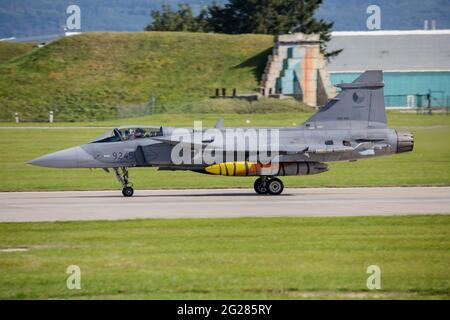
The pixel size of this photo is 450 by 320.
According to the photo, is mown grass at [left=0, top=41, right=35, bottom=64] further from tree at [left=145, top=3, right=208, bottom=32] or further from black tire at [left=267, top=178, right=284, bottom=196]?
black tire at [left=267, top=178, right=284, bottom=196]

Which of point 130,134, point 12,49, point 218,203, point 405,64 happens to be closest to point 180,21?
point 12,49

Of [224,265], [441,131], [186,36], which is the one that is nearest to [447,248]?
[224,265]

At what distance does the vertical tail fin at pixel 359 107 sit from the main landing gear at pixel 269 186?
2151 millimetres

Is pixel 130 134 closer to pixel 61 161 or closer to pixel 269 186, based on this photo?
pixel 61 161

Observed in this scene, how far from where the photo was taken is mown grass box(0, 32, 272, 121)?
232ft

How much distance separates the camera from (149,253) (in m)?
16.7

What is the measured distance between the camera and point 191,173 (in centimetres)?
3678

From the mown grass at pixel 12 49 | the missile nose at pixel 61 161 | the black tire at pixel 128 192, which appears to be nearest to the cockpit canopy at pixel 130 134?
the missile nose at pixel 61 161

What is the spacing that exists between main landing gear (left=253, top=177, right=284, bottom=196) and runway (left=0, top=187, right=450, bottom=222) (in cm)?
29

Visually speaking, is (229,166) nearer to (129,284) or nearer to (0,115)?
(129,284)

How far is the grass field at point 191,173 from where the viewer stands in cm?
3167

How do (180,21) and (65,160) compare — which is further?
(180,21)

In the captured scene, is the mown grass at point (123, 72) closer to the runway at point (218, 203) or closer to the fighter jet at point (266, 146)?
the runway at point (218, 203)

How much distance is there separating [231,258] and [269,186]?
38.0 feet
